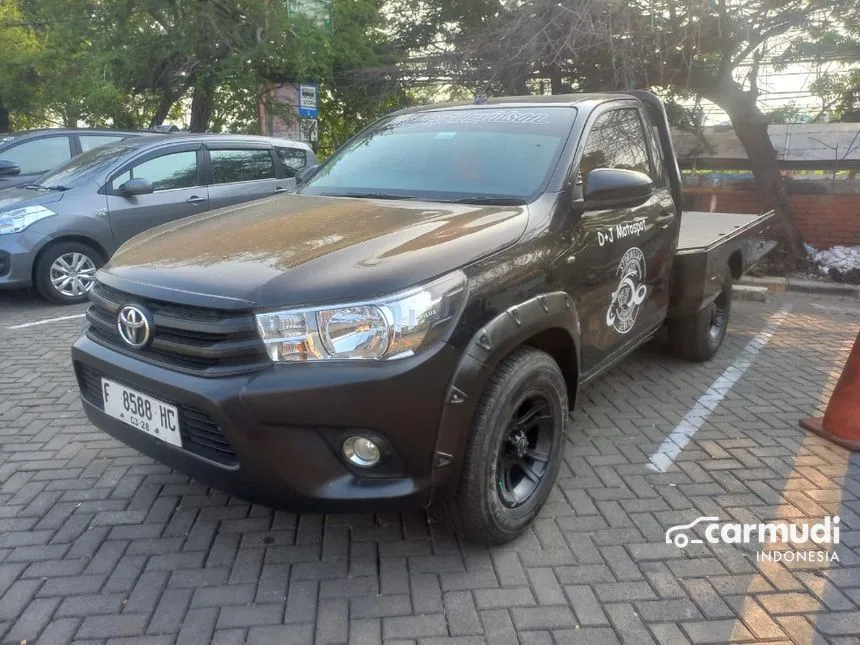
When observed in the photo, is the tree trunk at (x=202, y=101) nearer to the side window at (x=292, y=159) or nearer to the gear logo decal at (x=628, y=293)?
the side window at (x=292, y=159)

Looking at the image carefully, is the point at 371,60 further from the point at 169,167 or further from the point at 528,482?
the point at 528,482

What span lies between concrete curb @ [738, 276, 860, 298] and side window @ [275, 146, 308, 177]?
5407 mm

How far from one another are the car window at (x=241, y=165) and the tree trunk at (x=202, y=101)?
4.92m

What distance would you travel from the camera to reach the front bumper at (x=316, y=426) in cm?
223

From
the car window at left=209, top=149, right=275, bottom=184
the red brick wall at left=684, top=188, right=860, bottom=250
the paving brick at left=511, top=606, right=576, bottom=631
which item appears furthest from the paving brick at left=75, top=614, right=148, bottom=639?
the red brick wall at left=684, top=188, right=860, bottom=250

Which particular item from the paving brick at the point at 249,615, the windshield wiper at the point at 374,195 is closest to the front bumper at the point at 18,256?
the windshield wiper at the point at 374,195

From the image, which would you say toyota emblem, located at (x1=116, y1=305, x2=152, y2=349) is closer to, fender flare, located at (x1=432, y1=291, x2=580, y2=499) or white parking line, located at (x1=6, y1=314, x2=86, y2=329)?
fender flare, located at (x1=432, y1=291, x2=580, y2=499)

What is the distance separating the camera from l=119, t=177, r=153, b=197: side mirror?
671 centimetres

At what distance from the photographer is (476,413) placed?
2.51 m

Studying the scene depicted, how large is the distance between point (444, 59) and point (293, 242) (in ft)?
28.6

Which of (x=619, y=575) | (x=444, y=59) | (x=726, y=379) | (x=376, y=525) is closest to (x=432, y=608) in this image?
(x=376, y=525)

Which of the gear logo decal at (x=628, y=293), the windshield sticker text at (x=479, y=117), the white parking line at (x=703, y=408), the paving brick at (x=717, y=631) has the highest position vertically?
the windshield sticker text at (x=479, y=117)

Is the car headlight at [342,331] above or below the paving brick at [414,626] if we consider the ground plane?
above

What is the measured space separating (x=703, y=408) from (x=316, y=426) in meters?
2.98
